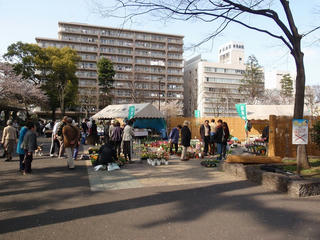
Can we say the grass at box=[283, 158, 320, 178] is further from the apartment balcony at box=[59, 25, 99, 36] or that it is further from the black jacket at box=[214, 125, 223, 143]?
the apartment balcony at box=[59, 25, 99, 36]

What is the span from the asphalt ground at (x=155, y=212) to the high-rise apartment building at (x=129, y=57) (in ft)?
187

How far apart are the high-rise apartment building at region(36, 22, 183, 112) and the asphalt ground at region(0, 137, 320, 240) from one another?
187 feet

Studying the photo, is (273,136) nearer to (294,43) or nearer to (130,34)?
(294,43)

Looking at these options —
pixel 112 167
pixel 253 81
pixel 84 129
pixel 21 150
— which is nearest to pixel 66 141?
pixel 21 150

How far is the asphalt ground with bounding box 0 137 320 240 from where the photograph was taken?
374 cm

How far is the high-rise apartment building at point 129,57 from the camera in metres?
68.1

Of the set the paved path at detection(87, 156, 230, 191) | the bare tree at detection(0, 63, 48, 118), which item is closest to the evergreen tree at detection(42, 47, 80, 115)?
the bare tree at detection(0, 63, 48, 118)

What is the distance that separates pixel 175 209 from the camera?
4.73 metres

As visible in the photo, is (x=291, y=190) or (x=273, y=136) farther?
(x=273, y=136)

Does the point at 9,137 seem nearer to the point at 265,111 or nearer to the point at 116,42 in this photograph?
the point at 265,111

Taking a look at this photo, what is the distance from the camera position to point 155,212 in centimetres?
459

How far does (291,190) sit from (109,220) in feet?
12.5

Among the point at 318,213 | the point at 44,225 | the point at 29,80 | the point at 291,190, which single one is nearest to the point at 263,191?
the point at 291,190

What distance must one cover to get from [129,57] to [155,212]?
2847 inches
